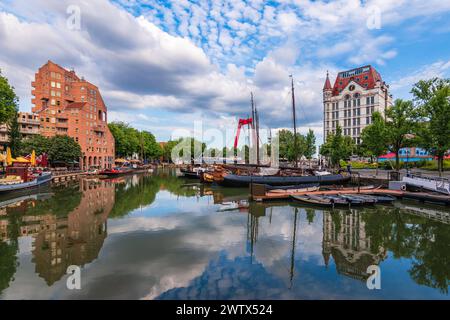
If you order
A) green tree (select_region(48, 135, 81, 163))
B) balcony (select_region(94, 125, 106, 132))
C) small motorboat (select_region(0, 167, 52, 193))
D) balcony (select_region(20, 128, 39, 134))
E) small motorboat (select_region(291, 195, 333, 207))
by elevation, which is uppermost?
balcony (select_region(94, 125, 106, 132))

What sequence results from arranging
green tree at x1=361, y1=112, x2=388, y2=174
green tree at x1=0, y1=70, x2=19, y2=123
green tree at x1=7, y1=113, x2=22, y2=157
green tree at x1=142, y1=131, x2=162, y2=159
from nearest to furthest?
green tree at x1=0, y1=70, x2=19, y2=123
green tree at x1=361, y1=112, x2=388, y2=174
green tree at x1=7, y1=113, x2=22, y2=157
green tree at x1=142, y1=131, x2=162, y2=159

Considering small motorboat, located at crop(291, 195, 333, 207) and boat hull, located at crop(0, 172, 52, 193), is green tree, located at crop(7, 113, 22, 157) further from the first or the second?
small motorboat, located at crop(291, 195, 333, 207)

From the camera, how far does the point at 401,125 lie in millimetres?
39344

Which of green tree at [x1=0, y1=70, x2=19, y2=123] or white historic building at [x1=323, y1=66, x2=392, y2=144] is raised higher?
white historic building at [x1=323, y1=66, x2=392, y2=144]

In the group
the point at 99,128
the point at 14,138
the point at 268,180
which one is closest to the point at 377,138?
the point at 268,180

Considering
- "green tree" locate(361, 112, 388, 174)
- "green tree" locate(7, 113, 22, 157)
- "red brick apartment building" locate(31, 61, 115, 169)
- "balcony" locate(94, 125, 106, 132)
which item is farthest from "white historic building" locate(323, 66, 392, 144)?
"green tree" locate(7, 113, 22, 157)

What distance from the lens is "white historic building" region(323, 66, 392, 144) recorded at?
88062 millimetres

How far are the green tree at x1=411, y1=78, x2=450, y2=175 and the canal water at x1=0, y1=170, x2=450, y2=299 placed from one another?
13723mm

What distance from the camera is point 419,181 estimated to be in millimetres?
28797

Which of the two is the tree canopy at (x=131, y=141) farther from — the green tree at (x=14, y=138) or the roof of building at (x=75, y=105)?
the green tree at (x=14, y=138)

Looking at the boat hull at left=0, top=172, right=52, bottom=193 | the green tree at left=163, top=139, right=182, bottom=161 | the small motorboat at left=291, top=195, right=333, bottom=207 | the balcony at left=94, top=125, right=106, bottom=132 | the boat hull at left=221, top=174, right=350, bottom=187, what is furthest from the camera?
the green tree at left=163, top=139, right=182, bottom=161

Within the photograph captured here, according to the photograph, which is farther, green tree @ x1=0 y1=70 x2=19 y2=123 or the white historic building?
the white historic building

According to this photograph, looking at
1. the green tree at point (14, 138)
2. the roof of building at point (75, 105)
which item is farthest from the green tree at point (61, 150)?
the roof of building at point (75, 105)
